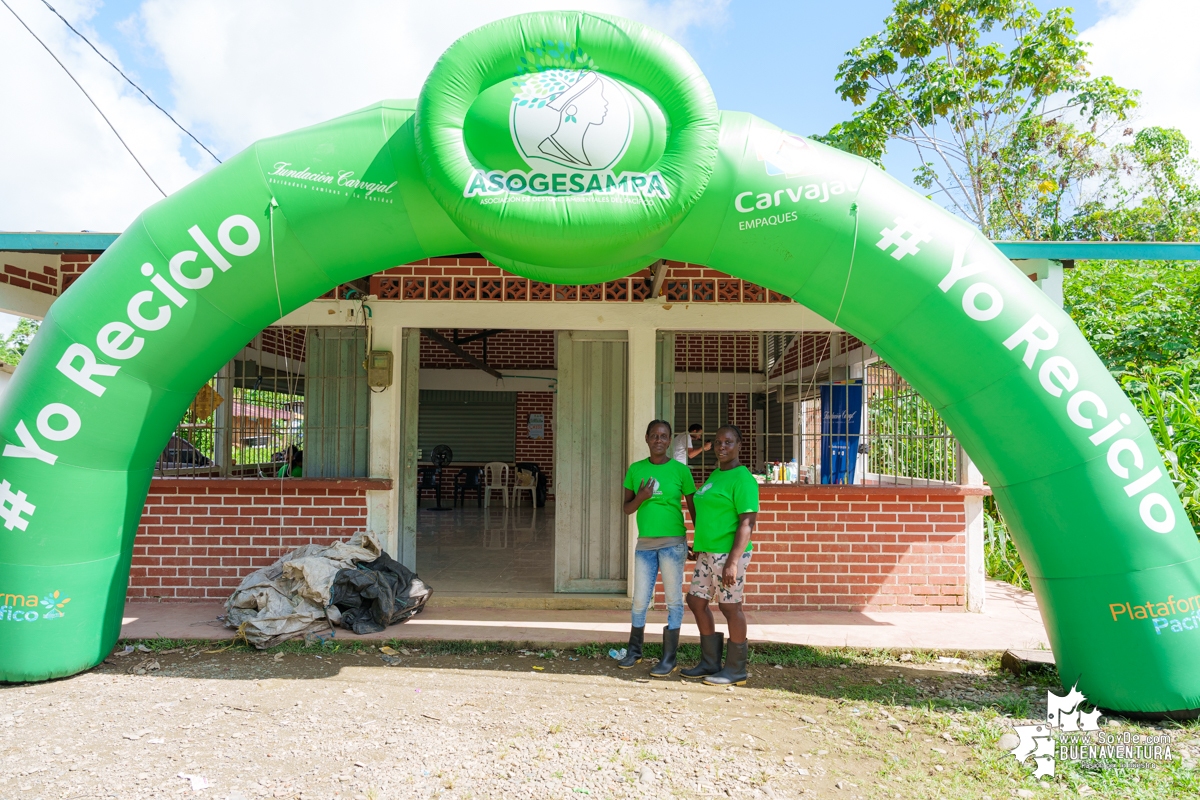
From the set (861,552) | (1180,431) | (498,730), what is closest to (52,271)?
(498,730)

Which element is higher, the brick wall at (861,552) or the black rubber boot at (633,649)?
the brick wall at (861,552)

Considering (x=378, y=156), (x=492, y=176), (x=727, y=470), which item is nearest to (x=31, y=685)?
(x=378, y=156)

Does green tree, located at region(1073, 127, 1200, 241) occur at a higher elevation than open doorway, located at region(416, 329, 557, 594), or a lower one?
higher

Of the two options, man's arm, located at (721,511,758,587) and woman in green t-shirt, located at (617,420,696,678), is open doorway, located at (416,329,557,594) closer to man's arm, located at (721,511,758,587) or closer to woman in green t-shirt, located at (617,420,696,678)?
woman in green t-shirt, located at (617,420,696,678)

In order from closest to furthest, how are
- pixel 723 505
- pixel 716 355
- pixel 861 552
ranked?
pixel 723 505
pixel 861 552
pixel 716 355

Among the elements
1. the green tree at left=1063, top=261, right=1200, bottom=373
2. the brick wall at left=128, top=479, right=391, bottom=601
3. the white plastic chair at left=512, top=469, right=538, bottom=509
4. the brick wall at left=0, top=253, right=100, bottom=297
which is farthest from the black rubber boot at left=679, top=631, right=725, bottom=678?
the white plastic chair at left=512, top=469, right=538, bottom=509

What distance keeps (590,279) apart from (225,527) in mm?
3857

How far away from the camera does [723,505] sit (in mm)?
4207

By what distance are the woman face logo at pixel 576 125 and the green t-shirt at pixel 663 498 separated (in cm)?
177

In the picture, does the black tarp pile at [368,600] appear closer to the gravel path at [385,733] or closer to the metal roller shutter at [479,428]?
the gravel path at [385,733]

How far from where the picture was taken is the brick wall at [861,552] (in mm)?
5898

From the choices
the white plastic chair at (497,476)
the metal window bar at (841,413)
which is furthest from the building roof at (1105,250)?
the white plastic chair at (497,476)

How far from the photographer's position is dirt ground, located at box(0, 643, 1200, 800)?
3.11m

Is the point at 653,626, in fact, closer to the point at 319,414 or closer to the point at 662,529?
the point at 662,529
